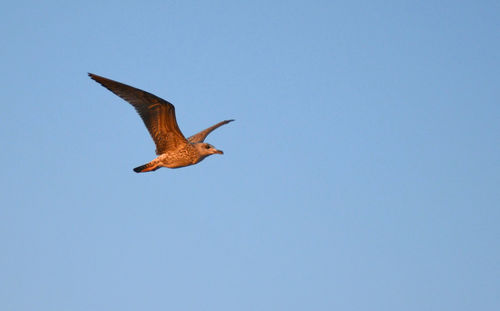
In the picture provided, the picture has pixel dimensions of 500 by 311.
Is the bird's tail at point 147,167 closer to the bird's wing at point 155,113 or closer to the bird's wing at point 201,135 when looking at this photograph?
the bird's wing at point 155,113

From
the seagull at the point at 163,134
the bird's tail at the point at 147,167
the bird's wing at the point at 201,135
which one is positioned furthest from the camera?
the bird's wing at the point at 201,135

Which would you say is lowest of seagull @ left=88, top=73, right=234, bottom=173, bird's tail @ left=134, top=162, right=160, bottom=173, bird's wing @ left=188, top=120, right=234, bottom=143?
bird's tail @ left=134, top=162, right=160, bottom=173

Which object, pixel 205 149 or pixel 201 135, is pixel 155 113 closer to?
pixel 205 149

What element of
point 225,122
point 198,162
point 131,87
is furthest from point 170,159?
point 225,122

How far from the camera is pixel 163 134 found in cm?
2233

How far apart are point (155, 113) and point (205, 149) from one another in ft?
7.68

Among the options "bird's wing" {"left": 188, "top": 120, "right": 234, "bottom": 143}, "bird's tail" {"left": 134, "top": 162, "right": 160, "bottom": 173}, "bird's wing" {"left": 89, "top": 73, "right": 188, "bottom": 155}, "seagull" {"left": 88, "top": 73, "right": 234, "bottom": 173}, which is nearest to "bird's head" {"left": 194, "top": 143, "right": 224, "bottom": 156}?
"seagull" {"left": 88, "top": 73, "right": 234, "bottom": 173}

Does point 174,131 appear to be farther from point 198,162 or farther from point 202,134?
point 202,134

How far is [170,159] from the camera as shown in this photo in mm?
22625

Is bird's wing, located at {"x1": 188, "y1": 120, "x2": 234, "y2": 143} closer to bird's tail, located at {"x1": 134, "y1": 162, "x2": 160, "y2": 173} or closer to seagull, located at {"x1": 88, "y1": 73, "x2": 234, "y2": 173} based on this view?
seagull, located at {"x1": 88, "y1": 73, "x2": 234, "y2": 173}

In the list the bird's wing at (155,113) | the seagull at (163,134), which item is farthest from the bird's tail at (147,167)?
the bird's wing at (155,113)

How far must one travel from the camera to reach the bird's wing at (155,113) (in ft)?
67.4

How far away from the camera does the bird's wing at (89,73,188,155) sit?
20.5 metres

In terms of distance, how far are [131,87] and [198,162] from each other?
389 centimetres
